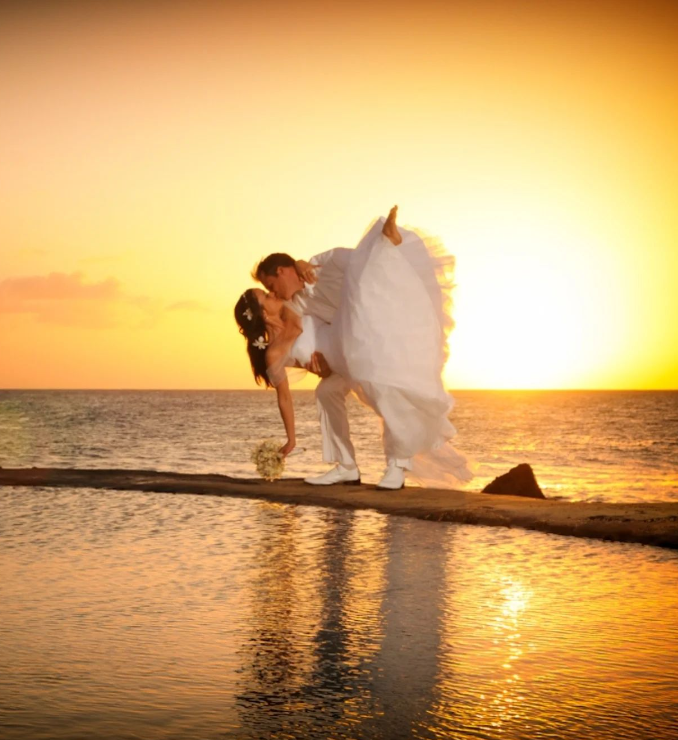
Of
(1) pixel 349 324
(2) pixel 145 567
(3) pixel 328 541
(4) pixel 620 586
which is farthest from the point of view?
(1) pixel 349 324

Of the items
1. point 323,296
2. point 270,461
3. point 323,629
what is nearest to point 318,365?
point 323,296

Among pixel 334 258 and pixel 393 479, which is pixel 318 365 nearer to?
pixel 334 258

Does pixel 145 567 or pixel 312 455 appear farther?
pixel 312 455

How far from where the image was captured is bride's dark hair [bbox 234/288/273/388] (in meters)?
10.3

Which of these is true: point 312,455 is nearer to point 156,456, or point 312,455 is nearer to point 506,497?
point 156,456

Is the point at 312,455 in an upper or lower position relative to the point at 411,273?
lower

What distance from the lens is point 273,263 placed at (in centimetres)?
1034

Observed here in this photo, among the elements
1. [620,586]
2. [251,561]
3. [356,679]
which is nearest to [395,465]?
[251,561]

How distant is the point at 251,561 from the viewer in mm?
6586

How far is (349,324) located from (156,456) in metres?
19.1

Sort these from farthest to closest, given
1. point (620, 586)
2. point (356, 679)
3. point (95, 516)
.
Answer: point (95, 516)
point (620, 586)
point (356, 679)

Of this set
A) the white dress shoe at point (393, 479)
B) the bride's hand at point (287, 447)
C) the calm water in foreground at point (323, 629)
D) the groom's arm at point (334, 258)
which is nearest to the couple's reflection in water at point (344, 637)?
the calm water in foreground at point (323, 629)

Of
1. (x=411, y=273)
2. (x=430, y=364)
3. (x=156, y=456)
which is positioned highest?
(x=411, y=273)

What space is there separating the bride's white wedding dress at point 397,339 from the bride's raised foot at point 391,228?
0.05 metres
